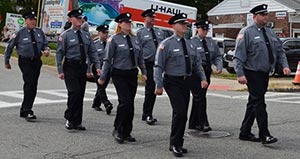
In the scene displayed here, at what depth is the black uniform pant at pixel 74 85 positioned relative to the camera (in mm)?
8742

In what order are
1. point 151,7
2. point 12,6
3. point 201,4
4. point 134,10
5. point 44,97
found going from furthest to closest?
point 201,4, point 12,6, point 151,7, point 134,10, point 44,97

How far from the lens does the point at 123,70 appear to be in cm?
805

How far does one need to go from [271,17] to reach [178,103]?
37.7 metres

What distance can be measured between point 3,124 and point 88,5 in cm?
2207

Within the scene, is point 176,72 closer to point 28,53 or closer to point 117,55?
point 117,55

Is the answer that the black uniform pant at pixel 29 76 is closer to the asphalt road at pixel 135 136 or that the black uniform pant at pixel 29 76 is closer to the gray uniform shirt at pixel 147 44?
the asphalt road at pixel 135 136

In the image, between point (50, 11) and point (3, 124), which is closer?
point (3, 124)

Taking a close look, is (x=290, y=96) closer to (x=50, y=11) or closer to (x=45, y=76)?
(x=45, y=76)

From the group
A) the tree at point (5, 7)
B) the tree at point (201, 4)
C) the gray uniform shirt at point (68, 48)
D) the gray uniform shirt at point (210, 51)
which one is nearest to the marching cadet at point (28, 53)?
the gray uniform shirt at point (68, 48)

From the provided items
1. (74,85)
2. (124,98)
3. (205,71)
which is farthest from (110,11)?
(124,98)

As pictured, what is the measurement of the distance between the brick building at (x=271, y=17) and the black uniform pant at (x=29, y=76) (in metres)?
30.3

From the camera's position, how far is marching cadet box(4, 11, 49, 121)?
9.78m

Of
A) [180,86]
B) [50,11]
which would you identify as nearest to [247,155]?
[180,86]

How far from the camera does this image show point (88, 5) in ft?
101
